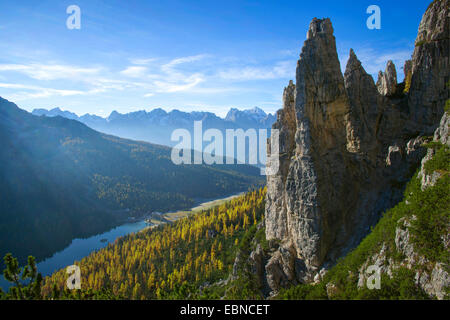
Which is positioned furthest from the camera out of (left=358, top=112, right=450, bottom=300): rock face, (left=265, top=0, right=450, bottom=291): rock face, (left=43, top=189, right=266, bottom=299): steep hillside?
(left=43, top=189, right=266, bottom=299): steep hillside

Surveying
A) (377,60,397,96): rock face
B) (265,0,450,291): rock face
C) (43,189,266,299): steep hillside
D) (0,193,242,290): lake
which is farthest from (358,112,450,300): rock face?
(0,193,242,290): lake

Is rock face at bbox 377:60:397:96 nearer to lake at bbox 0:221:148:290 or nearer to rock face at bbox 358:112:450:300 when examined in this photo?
rock face at bbox 358:112:450:300

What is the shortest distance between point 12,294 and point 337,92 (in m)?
42.3

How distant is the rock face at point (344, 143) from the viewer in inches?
1282

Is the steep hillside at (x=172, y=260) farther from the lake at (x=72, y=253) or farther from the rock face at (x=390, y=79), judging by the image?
the rock face at (x=390, y=79)

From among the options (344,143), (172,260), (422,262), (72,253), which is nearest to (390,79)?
(344,143)

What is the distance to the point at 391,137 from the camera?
118 feet

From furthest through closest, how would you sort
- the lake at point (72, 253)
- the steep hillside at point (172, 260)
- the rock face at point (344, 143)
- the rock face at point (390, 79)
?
the lake at point (72, 253) < the steep hillside at point (172, 260) < the rock face at point (390, 79) < the rock face at point (344, 143)

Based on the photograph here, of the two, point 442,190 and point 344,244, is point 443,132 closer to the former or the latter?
point 442,190

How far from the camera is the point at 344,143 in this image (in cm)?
3897

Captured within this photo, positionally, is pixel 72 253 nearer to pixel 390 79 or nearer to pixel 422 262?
pixel 390 79

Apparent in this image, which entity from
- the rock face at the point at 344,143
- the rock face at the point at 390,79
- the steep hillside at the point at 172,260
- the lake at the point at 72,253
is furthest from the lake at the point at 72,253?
the rock face at the point at 390,79

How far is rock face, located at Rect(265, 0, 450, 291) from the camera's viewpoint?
107ft
